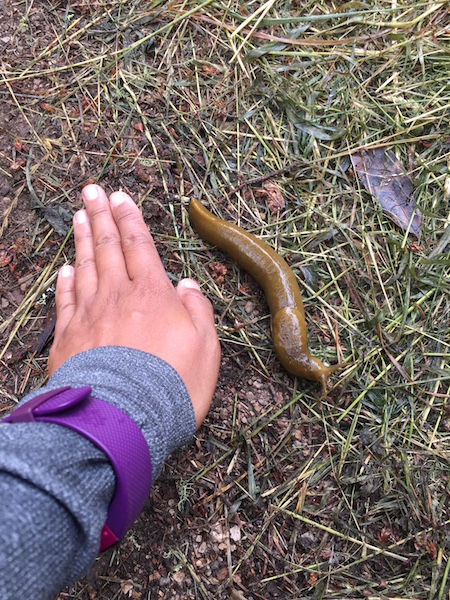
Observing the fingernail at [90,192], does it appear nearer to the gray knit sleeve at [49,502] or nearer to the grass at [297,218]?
the grass at [297,218]

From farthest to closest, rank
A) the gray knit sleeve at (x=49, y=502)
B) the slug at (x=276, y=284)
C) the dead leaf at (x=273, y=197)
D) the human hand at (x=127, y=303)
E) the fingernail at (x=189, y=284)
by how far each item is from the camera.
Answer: the dead leaf at (x=273, y=197), the fingernail at (x=189, y=284), the slug at (x=276, y=284), the human hand at (x=127, y=303), the gray knit sleeve at (x=49, y=502)

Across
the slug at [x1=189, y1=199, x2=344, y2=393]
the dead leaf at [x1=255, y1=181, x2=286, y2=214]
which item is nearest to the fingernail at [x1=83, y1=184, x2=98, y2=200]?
the slug at [x1=189, y1=199, x2=344, y2=393]

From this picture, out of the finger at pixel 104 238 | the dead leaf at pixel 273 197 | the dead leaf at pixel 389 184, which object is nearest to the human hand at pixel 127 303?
the finger at pixel 104 238

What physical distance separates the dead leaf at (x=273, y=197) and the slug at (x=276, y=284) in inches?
10.1

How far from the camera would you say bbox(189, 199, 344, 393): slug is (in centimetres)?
225

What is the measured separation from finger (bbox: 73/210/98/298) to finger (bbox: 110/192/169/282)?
18cm

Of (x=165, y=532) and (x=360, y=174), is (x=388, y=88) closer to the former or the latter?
(x=360, y=174)

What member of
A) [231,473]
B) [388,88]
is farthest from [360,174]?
[231,473]

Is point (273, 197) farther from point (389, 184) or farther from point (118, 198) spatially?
point (118, 198)

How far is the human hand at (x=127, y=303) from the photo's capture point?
2088mm

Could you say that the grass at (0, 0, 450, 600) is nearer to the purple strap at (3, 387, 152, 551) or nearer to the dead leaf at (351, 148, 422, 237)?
the dead leaf at (351, 148, 422, 237)

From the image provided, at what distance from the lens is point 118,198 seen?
240 centimetres

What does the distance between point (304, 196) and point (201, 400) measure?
136cm

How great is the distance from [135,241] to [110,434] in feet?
3.90
